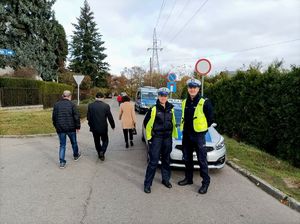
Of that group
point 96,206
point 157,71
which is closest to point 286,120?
point 96,206

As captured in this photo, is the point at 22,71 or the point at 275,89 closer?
the point at 275,89

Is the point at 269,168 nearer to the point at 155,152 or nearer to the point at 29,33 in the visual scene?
the point at 155,152

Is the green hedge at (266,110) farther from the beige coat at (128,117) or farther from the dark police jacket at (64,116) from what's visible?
the dark police jacket at (64,116)

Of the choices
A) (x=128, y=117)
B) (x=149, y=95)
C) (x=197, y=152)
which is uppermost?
(x=149, y=95)

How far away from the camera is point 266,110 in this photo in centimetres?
774

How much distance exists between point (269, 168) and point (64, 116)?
5.19 metres

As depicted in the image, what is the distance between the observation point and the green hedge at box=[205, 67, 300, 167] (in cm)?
661

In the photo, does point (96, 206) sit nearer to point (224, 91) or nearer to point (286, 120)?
point (286, 120)

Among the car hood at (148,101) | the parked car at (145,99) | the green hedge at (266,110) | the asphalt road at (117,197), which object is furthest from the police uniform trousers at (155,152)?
the car hood at (148,101)

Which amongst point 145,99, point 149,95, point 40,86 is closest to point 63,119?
point 145,99

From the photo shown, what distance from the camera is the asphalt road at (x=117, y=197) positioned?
12.0 ft

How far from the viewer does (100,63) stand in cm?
5188

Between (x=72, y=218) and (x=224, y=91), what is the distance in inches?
357

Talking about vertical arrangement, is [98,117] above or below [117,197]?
above
